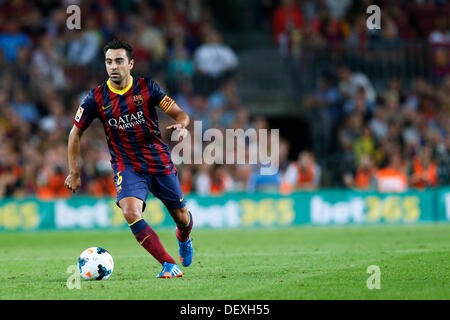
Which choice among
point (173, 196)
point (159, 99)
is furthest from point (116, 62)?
point (173, 196)

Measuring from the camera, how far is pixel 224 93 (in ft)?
70.3

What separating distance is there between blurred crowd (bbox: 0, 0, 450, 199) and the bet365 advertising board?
58 centimetres

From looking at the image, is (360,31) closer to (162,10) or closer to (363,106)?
(363,106)

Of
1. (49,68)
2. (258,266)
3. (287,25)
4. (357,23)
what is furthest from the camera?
(287,25)

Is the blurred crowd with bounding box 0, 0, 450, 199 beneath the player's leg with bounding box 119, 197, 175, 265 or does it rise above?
above

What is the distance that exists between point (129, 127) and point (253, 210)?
973cm

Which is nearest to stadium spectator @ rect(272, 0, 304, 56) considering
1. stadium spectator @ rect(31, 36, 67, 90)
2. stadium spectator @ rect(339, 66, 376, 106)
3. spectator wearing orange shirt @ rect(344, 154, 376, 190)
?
stadium spectator @ rect(339, 66, 376, 106)

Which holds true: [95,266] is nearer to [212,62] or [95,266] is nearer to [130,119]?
[130,119]

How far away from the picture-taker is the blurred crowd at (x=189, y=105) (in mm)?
19781

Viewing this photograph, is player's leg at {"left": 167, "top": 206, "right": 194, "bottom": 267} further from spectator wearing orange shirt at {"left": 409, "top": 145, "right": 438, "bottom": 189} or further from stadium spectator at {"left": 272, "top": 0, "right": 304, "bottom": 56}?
stadium spectator at {"left": 272, "top": 0, "right": 304, "bottom": 56}

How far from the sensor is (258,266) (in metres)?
10.5

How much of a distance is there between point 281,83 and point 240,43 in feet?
8.55

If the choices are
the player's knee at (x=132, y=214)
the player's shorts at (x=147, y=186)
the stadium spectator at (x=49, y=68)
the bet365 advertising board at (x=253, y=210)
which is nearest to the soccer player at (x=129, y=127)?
the player's shorts at (x=147, y=186)

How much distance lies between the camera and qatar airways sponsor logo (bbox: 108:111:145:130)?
964cm
